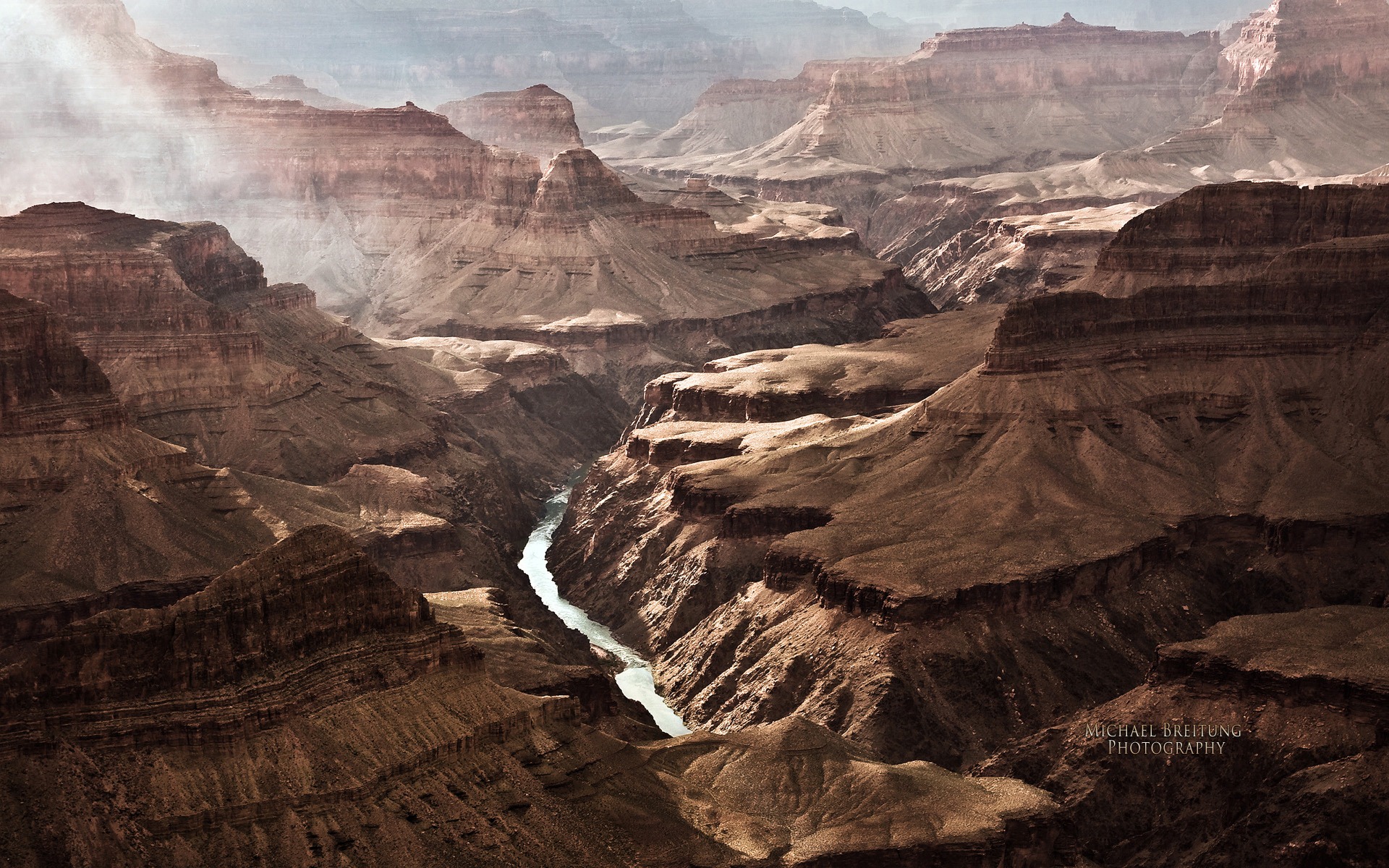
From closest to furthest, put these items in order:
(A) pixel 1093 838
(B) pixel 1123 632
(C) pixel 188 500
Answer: (A) pixel 1093 838 < (B) pixel 1123 632 < (C) pixel 188 500

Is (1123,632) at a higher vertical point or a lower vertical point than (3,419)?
lower

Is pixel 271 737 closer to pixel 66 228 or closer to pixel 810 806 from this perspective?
pixel 810 806

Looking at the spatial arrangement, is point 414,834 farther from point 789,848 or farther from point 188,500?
point 188,500

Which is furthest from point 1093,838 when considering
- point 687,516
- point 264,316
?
point 264,316

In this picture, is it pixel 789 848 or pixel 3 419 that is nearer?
pixel 789 848

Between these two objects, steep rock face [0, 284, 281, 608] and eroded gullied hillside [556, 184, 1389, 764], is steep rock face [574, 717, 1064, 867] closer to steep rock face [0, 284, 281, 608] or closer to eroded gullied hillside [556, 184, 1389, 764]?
eroded gullied hillside [556, 184, 1389, 764]

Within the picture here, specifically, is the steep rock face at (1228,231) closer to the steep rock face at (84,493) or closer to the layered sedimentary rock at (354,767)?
the steep rock face at (84,493)

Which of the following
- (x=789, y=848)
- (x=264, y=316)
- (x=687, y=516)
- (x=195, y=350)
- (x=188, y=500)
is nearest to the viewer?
(x=789, y=848)
